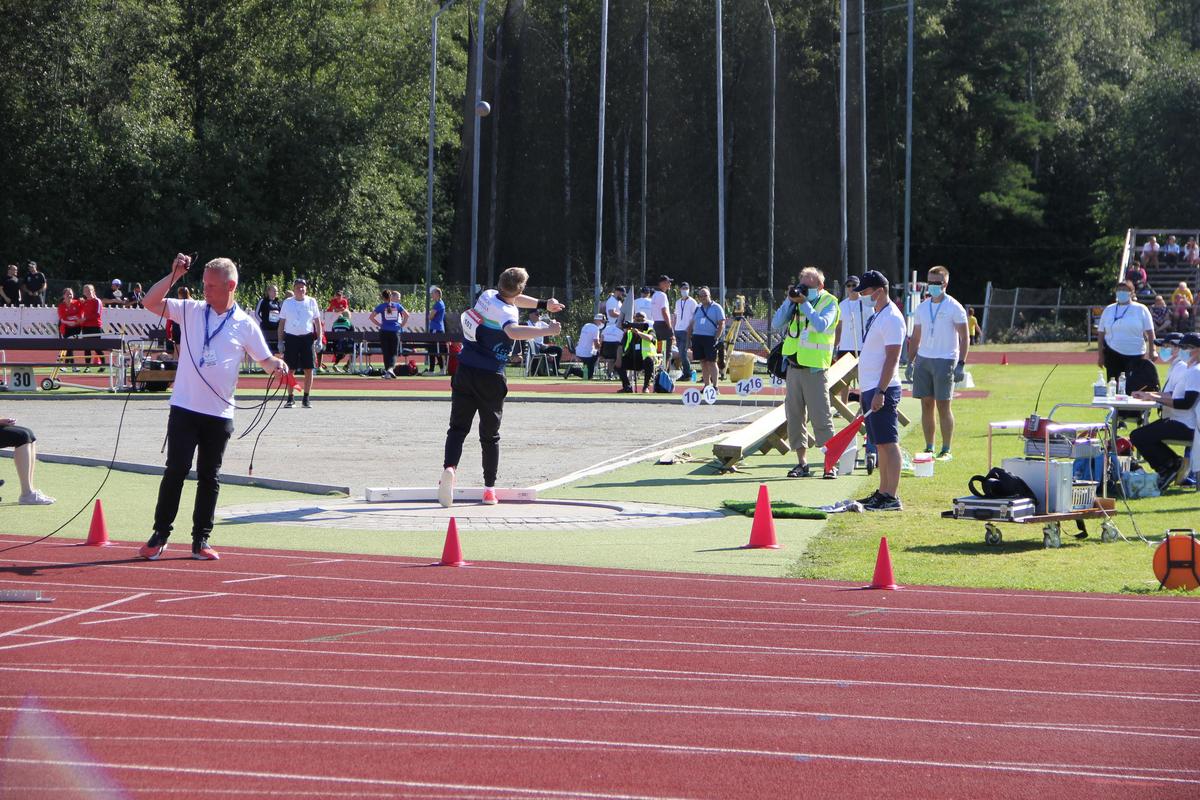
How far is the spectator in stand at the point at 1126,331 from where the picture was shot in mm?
18234

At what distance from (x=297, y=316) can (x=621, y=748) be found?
18.9 metres

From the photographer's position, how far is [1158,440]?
1499 cm

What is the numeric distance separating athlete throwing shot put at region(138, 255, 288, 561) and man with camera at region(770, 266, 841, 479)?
6.29 meters

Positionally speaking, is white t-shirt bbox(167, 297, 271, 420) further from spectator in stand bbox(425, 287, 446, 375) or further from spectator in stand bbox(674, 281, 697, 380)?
spectator in stand bbox(425, 287, 446, 375)

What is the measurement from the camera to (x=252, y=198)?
57875mm

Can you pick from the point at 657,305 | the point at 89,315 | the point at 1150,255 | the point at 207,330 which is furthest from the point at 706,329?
the point at 1150,255

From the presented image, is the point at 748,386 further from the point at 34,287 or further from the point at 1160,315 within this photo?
the point at 1160,315

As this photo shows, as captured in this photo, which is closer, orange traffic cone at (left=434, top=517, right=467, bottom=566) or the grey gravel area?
orange traffic cone at (left=434, top=517, right=467, bottom=566)

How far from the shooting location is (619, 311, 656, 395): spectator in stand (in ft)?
97.2

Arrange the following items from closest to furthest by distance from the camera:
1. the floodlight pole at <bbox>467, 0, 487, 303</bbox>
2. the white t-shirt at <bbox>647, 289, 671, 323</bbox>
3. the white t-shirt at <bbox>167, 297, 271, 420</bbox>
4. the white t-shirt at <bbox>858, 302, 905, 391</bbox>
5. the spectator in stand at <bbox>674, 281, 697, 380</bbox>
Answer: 1. the white t-shirt at <bbox>167, 297, 271, 420</bbox>
2. the white t-shirt at <bbox>858, 302, 905, 391</bbox>
3. the white t-shirt at <bbox>647, 289, 671, 323</bbox>
4. the spectator in stand at <bbox>674, 281, 697, 380</bbox>
5. the floodlight pole at <bbox>467, 0, 487, 303</bbox>

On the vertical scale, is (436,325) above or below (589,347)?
above

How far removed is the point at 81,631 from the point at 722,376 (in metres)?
28.2

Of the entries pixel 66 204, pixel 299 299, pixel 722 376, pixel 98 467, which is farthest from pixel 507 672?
pixel 66 204

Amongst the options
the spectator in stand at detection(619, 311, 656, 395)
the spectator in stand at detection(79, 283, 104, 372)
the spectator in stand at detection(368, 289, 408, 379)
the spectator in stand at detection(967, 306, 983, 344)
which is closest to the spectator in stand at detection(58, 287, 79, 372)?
the spectator in stand at detection(79, 283, 104, 372)
